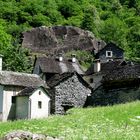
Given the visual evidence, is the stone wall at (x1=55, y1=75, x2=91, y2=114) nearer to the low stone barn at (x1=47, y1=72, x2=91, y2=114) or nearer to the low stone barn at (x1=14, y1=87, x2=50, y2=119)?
the low stone barn at (x1=47, y1=72, x2=91, y2=114)

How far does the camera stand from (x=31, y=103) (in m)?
57.6

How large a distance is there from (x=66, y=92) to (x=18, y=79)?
647 centimetres

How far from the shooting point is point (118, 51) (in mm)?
106875

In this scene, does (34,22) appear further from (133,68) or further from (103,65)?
(133,68)

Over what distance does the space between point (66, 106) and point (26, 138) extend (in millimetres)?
48940

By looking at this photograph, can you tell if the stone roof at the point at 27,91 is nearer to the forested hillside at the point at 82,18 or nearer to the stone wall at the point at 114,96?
the stone wall at the point at 114,96

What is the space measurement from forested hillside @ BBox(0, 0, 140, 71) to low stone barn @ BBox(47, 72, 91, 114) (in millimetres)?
54295

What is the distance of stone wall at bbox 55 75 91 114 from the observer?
62.6m

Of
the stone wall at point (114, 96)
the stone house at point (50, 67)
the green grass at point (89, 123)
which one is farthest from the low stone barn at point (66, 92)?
the green grass at point (89, 123)

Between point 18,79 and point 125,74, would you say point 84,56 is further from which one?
point 125,74

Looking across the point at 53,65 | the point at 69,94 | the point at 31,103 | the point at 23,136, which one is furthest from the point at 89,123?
the point at 53,65

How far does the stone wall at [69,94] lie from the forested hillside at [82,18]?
54367 millimetres

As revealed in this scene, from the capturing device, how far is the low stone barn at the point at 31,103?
Result: 188 feet

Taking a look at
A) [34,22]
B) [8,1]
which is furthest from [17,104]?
[8,1]
